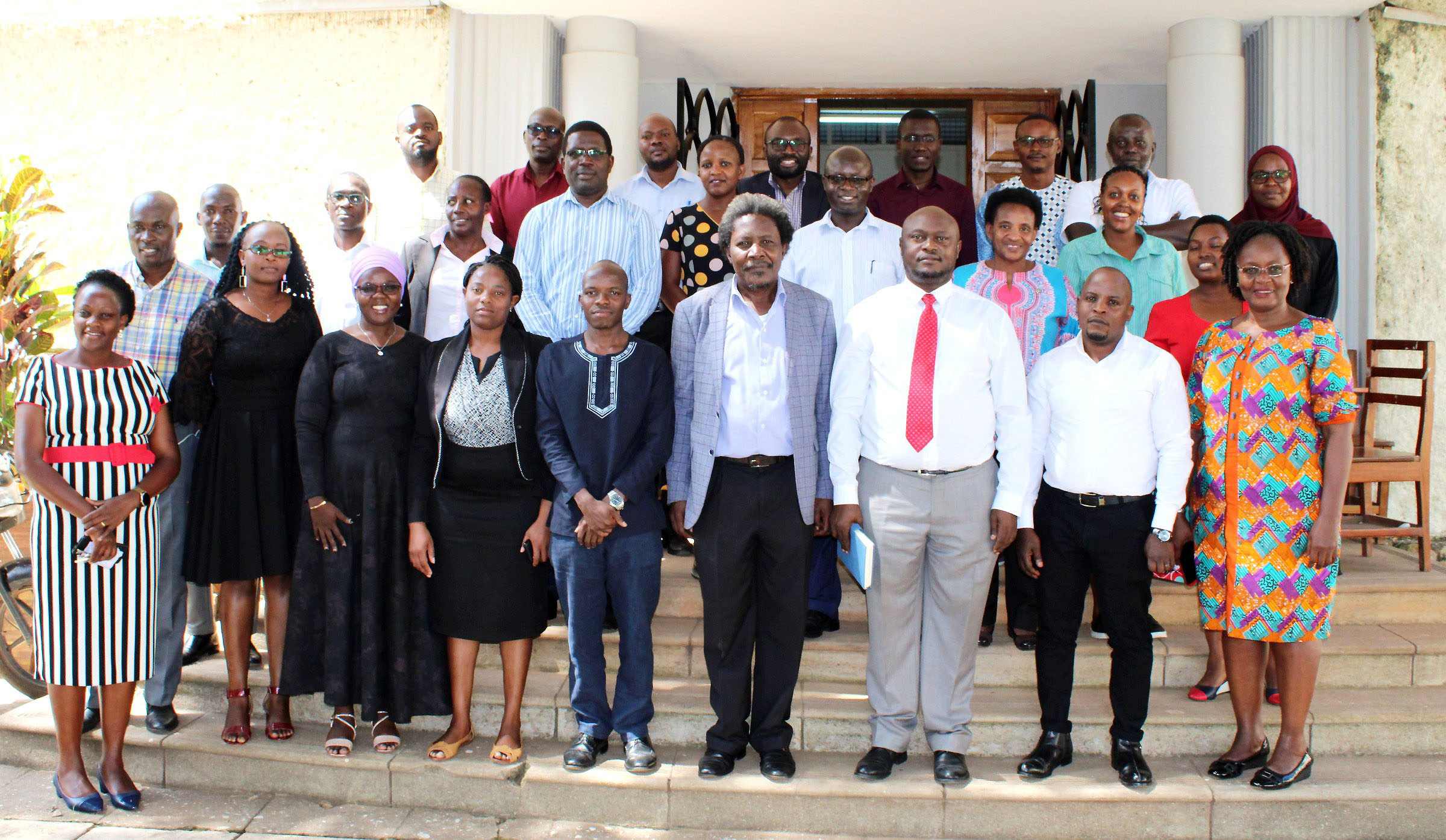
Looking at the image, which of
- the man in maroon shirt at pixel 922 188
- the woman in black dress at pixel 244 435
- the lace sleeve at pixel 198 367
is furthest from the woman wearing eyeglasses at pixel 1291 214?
the lace sleeve at pixel 198 367

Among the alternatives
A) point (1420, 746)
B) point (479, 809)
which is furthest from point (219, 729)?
point (1420, 746)

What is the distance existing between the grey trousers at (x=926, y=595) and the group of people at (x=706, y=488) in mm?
11

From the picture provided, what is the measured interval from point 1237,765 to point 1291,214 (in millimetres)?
A: 2576

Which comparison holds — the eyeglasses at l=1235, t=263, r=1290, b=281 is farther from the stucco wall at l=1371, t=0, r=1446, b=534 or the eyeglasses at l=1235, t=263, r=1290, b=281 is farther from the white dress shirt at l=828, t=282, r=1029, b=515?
the stucco wall at l=1371, t=0, r=1446, b=534

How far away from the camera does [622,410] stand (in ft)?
10.6

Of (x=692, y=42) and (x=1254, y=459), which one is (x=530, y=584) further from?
(x=692, y=42)

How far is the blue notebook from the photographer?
2984 mm

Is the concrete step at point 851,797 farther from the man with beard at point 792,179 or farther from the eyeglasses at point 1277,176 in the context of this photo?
the eyeglasses at point 1277,176

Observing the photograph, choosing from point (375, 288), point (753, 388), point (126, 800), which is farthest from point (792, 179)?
point (126, 800)

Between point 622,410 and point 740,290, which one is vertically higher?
point 740,290

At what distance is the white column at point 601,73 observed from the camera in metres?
6.56

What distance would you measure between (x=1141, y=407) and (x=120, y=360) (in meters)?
3.36

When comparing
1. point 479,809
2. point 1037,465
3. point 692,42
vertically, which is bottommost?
point 479,809

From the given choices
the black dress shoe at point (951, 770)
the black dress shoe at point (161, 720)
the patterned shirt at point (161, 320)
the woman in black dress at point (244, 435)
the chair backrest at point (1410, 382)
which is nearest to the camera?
the black dress shoe at point (951, 770)
